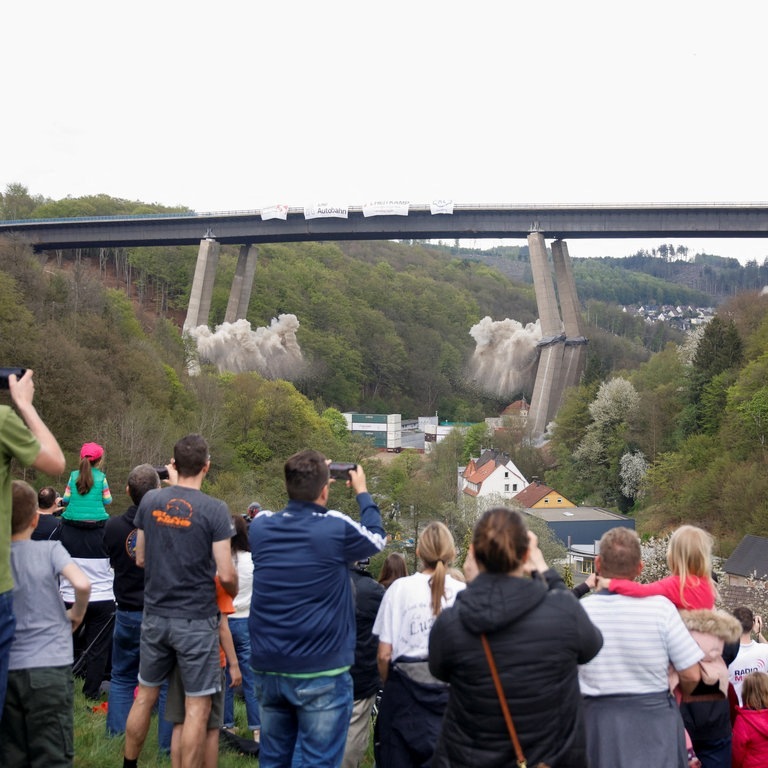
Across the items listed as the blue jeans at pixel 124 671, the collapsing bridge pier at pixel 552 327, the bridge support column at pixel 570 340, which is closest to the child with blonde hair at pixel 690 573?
the blue jeans at pixel 124 671

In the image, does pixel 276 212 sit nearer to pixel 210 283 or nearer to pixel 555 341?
pixel 210 283

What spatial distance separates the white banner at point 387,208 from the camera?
5634 cm

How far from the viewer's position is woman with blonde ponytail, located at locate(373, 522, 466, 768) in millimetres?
4598

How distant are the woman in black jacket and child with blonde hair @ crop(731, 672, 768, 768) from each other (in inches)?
87.3

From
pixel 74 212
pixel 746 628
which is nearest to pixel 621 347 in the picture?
pixel 74 212

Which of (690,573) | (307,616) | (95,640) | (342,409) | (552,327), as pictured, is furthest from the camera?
(342,409)

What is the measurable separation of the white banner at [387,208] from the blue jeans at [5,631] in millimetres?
53389

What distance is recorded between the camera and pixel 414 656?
4629 millimetres

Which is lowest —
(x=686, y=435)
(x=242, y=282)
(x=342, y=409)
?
(x=342, y=409)

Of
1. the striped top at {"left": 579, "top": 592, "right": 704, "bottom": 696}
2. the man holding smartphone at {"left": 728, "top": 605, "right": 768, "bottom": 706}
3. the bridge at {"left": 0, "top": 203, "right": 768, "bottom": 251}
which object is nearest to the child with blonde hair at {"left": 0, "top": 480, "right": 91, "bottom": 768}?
the striped top at {"left": 579, "top": 592, "right": 704, "bottom": 696}

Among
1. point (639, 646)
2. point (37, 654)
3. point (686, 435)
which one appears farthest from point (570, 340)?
point (37, 654)

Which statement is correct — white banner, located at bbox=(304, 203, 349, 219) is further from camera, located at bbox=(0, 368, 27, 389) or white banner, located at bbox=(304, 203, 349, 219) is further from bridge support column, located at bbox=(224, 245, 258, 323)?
camera, located at bbox=(0, 368, 27, 389)

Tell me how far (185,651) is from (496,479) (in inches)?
1994

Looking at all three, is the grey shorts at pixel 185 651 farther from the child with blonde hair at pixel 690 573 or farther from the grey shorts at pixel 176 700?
the child with blonde hair at pixel 690 573
